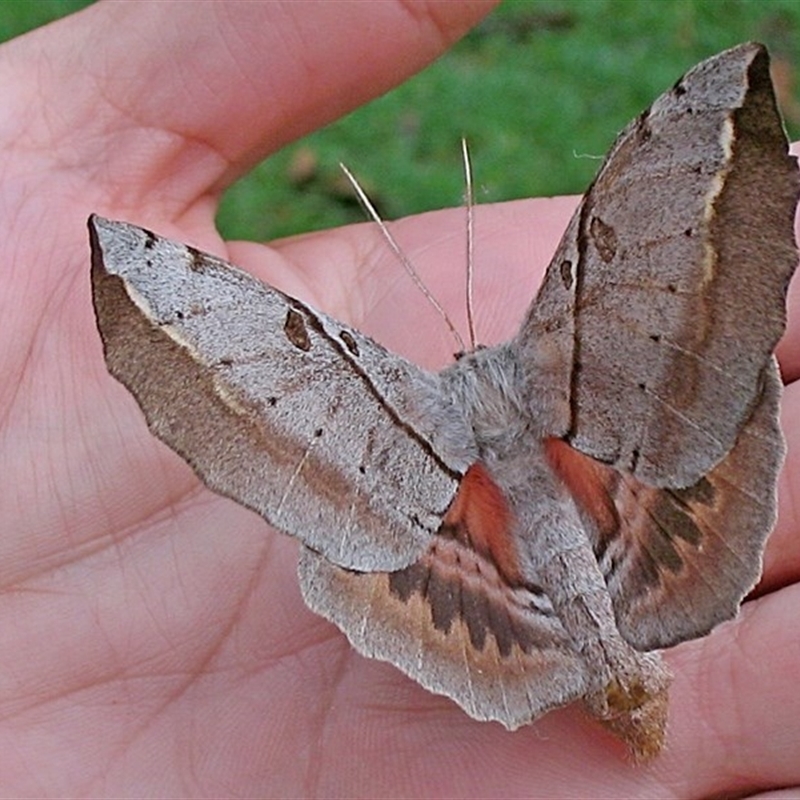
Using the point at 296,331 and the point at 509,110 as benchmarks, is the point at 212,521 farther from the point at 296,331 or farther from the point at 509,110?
the point at 509,110

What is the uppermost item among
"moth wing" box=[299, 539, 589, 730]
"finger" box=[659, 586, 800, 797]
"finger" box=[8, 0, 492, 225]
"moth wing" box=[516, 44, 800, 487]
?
"finger" box=[8, 0, 492, 225]

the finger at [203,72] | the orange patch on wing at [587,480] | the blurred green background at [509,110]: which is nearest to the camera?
the orange patch on wing at [587,480]

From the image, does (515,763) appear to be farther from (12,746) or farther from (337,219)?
(337,219)

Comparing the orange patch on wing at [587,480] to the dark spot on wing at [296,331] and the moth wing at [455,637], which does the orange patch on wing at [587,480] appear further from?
the dark spot on wing at [296,331]

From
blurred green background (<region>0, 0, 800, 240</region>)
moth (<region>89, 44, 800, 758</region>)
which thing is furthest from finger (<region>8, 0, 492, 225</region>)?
blurred green background (<region>0, 0, 800, 240</region>)

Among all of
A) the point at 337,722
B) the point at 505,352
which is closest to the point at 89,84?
the point at 505,352

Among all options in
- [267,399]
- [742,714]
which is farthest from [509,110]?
[267,399]

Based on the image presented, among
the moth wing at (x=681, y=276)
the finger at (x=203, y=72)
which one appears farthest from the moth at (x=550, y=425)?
the finger at (x=203, y=72)

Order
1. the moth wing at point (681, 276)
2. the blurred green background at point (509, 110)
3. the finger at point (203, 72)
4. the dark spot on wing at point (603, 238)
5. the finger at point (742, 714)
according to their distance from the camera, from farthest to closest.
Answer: the blurred green background at point (509, 110)
the finger at point (203, 72)
the finger at point (742, 714)
the dark spot on wing at point (603, 238)
the moth wing at point (681, 276)

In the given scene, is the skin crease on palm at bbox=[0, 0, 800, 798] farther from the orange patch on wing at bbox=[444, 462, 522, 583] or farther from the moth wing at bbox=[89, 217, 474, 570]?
the moth wing at bbox=[89, 217, 474, 570]
